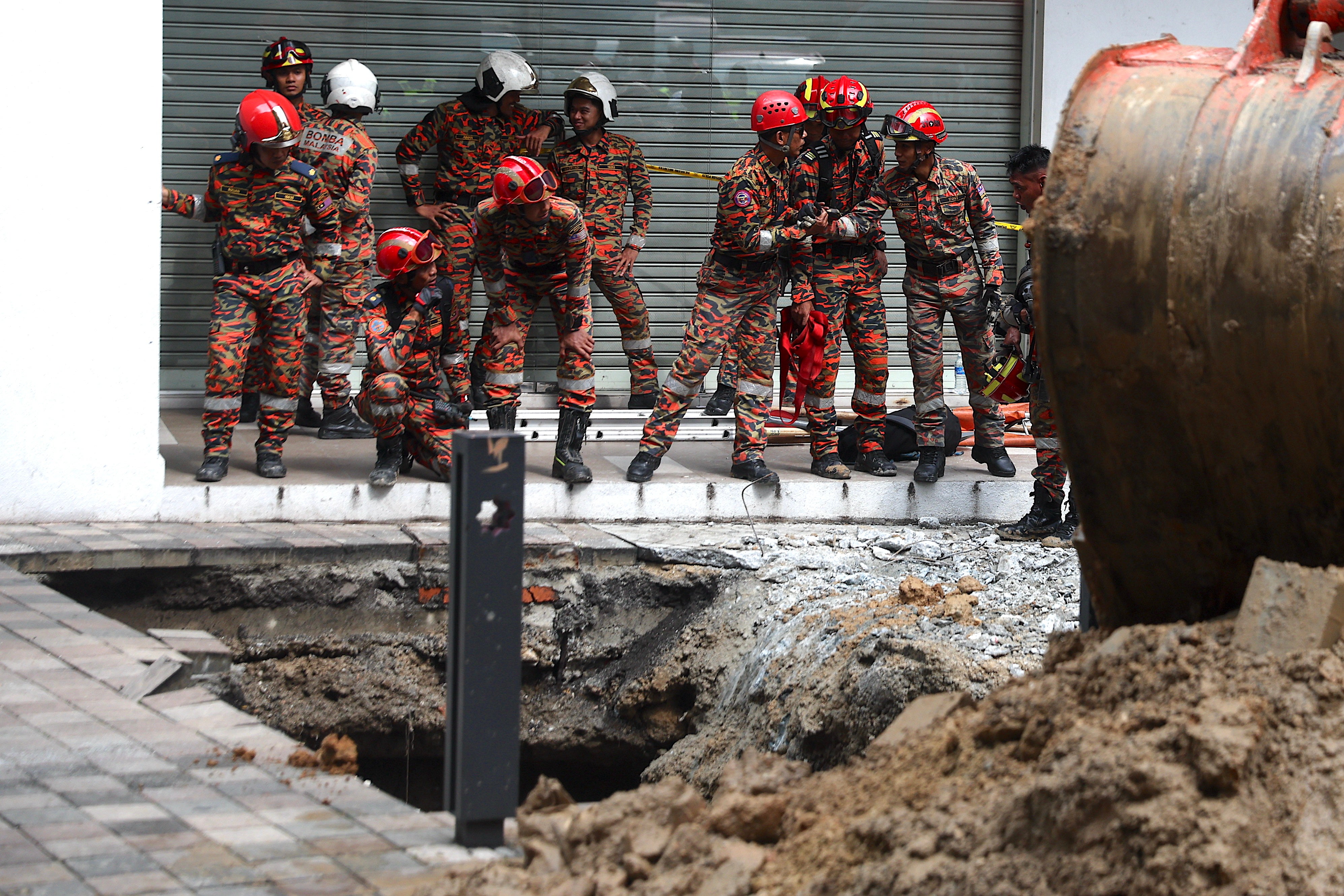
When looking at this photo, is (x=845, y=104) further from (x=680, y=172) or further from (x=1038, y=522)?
(x=680, y=172)

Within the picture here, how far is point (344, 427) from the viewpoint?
9.31 meters

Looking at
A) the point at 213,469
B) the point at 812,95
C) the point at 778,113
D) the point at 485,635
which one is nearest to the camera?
the point at 485,635

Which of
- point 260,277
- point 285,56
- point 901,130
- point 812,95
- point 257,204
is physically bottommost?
point 260,277

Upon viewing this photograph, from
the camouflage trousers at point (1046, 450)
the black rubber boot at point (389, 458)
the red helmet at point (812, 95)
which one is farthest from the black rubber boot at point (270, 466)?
the camouflage trousers at point (1046, 450)

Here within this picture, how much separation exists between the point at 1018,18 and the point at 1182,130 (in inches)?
350

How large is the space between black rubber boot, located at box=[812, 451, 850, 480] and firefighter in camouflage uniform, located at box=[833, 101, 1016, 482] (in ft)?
1.40

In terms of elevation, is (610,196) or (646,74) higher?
(646,74)

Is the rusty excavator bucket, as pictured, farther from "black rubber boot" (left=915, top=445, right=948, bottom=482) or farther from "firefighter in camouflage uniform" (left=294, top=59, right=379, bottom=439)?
"firefighter in camouflage uniform" (left=294, top=59, right=379, bottom=439)

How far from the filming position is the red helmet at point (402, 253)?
733 centimetres

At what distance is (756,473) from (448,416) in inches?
68.3

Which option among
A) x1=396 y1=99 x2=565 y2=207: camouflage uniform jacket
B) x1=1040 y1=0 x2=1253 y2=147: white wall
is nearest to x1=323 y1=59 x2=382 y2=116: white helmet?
x1=396 y1=99 x2=565 y2=207: camouflage uniform jacket

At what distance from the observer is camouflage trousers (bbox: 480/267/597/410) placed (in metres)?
7.67

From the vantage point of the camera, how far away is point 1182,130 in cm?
270

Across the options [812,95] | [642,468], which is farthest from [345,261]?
[812,95]
